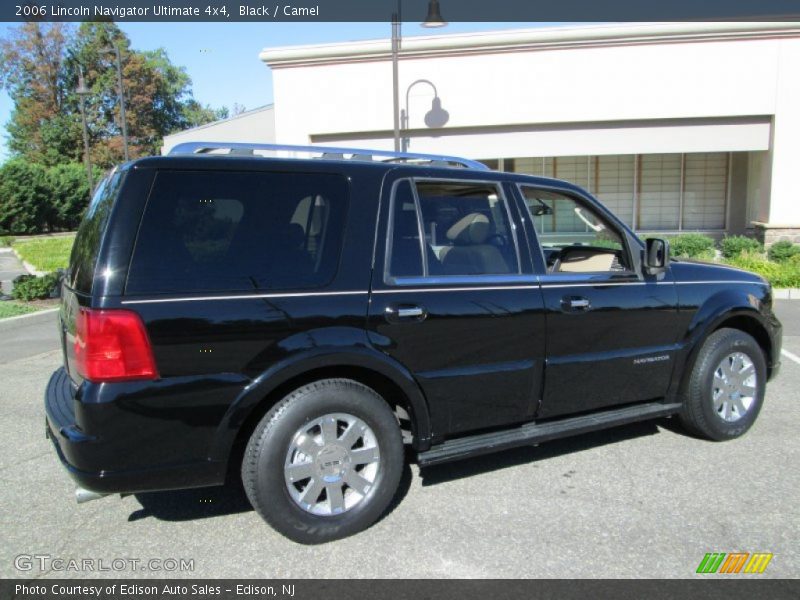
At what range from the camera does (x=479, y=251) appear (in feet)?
12.4

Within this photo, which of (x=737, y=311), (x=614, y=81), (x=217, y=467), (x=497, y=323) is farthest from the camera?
(x=614, y=81)

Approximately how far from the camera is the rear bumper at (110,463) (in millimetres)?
2834

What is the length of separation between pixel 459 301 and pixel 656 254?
4.80 ft

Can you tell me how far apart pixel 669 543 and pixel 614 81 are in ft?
42.4

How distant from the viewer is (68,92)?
55.0 meters

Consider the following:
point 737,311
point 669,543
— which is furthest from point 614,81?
point 669,543

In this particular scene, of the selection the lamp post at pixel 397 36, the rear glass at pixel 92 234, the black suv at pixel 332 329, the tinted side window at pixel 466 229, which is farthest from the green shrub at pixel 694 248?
the rear glass at pixel 92 234

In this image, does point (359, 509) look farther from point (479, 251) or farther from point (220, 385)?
point (479, 251)

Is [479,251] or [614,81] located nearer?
[479,251]

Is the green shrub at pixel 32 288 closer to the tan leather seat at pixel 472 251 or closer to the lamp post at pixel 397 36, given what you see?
the lamp post at pixel 397 36

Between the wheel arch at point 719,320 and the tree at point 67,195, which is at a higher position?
the tree at point 67,195

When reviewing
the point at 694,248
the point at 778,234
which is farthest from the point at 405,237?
the point at 778,234

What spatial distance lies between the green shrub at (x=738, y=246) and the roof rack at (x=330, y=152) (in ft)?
39.3

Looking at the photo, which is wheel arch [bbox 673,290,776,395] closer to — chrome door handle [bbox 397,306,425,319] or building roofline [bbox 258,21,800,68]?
chrome door handle [bbox 397,306,425,319]
